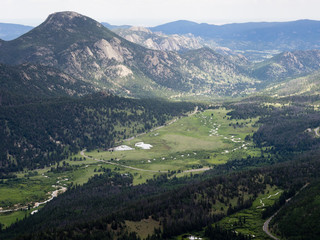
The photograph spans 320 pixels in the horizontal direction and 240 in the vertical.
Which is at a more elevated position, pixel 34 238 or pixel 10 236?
pixel 34 238

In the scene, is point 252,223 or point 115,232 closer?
point 115,232

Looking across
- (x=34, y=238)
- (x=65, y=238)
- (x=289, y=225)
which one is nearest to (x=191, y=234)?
(x=289, y=225)

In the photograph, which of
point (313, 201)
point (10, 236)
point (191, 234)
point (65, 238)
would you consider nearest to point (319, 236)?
point (313, 201)

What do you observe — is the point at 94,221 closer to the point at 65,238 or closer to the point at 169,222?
the point at 65,238

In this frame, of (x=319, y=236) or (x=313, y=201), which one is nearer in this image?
(x=319, y=236)

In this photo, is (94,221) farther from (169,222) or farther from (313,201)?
(313,201)

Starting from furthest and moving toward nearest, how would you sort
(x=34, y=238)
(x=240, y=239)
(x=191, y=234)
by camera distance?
(x=191, y=234) < (x=240, y=239) < (x=34, y=238)

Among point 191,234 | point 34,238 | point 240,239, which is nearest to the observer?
point 34,238

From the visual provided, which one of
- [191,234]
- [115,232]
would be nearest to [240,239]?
[191,234]
